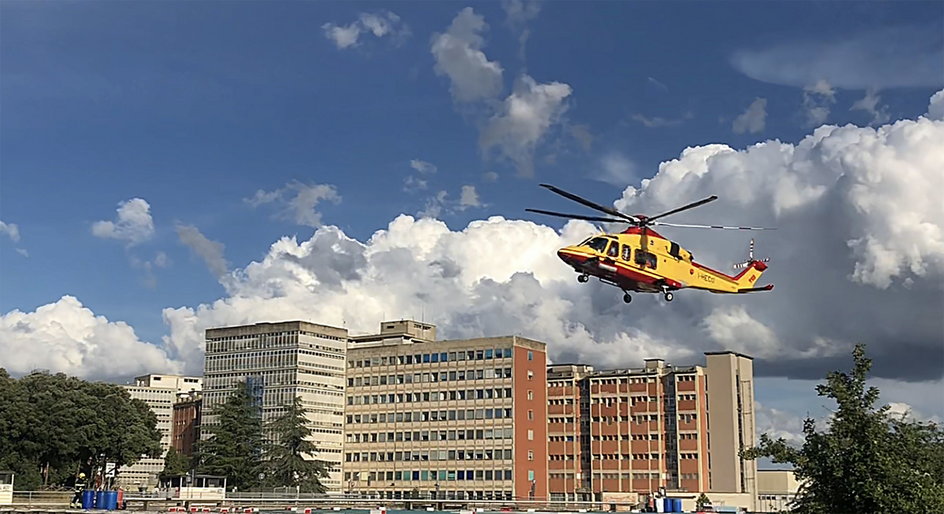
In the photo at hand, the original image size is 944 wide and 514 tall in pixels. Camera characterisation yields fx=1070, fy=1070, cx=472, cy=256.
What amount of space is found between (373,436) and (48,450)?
67.2 meters

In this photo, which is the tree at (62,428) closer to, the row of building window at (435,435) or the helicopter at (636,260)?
the row of building window at (435,435)

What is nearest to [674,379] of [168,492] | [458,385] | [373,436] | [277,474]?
[458,385]

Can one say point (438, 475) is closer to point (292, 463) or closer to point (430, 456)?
point (430, 456)

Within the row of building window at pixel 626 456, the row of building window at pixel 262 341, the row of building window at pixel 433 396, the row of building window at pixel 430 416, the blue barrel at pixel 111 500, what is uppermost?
the row of building window at pixel 262 341

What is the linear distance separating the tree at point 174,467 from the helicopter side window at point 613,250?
119823 mm

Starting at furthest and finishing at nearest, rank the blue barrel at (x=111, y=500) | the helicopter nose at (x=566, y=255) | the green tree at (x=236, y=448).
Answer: the green tree at (x=236, y=448) < the blue barrel at (x=111, y=500) < the helicopter nose at (x=566, y=255)

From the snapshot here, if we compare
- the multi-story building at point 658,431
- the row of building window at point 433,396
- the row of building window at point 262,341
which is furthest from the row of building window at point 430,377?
the multi-story building at point 658,431

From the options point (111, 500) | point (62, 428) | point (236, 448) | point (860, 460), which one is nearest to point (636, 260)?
point (860, 460)

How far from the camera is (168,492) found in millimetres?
110188

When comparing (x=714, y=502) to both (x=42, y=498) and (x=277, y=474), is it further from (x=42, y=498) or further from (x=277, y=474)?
(x=42, y=498)

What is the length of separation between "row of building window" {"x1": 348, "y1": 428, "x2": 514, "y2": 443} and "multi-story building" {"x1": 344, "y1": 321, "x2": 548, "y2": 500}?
0.16m

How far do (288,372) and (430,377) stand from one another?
2306cm

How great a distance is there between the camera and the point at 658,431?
18650 centimetres

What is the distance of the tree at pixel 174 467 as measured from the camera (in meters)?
164
